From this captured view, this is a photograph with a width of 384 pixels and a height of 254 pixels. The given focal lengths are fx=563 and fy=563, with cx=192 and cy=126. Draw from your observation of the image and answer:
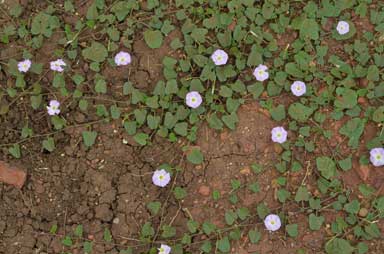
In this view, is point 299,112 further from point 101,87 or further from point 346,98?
point 101,87

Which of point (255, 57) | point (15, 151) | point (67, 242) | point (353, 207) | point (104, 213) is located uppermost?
point (255, 57)

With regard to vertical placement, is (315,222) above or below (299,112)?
below

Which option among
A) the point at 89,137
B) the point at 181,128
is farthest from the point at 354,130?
the point at 89,137

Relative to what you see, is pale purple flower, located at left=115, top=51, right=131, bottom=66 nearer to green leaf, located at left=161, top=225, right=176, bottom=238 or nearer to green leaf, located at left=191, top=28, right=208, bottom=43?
green leaf, located at left=191, top=28, right=208, bottom=43

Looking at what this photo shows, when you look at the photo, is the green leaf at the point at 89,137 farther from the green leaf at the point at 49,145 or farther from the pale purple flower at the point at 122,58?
the pale purple flower at the point at 122,58

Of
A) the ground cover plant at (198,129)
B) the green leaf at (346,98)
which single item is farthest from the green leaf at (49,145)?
the green leaf at (346,98)

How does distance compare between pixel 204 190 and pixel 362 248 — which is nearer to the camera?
pixel 362 248
